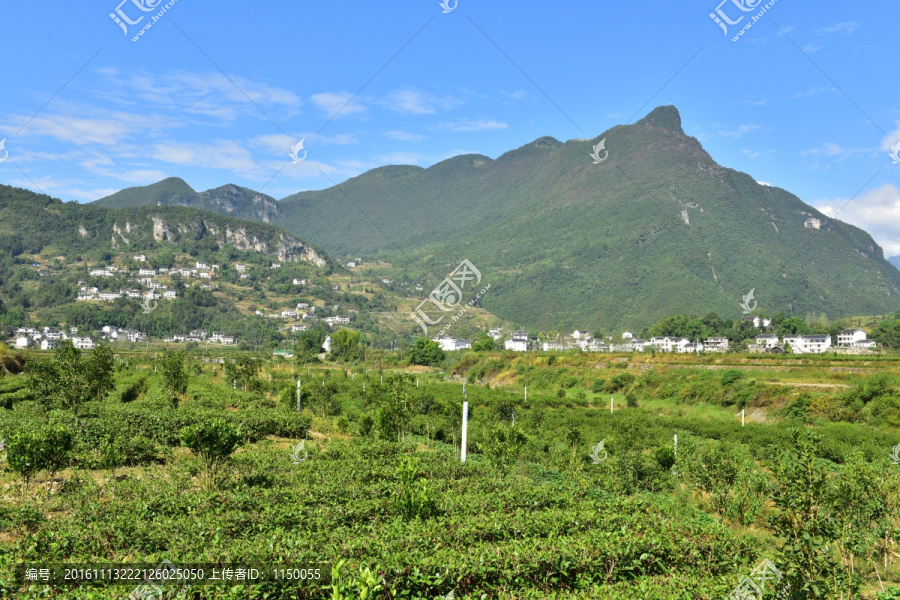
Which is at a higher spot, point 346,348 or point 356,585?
point 346,348

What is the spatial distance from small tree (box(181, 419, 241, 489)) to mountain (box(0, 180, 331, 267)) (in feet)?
486

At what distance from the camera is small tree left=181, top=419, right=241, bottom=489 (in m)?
10.1

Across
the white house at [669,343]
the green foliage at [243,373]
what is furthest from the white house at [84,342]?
the white house at [669,343]

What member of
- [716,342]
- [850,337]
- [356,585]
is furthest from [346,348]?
[356,585]

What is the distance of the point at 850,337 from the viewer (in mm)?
71188

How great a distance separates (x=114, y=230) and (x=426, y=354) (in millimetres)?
120075

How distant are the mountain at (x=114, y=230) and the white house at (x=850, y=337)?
136460 millimetres

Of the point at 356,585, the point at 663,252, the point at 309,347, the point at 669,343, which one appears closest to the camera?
the point at 356,585

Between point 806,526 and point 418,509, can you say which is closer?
point 806,526

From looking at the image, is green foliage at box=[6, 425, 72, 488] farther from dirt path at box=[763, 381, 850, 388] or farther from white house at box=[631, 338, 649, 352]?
white house at box=[631, 338, 649, 352]

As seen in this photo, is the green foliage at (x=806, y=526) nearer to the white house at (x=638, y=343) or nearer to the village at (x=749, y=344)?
the village at (x=749, y=344)

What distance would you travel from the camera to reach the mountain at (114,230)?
135000mm

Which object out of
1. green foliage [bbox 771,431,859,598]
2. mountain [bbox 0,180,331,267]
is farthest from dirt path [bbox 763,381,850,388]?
mountain [bbox 0,180,331,267]

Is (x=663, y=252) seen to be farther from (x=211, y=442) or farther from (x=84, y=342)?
(x=211, y=442)
